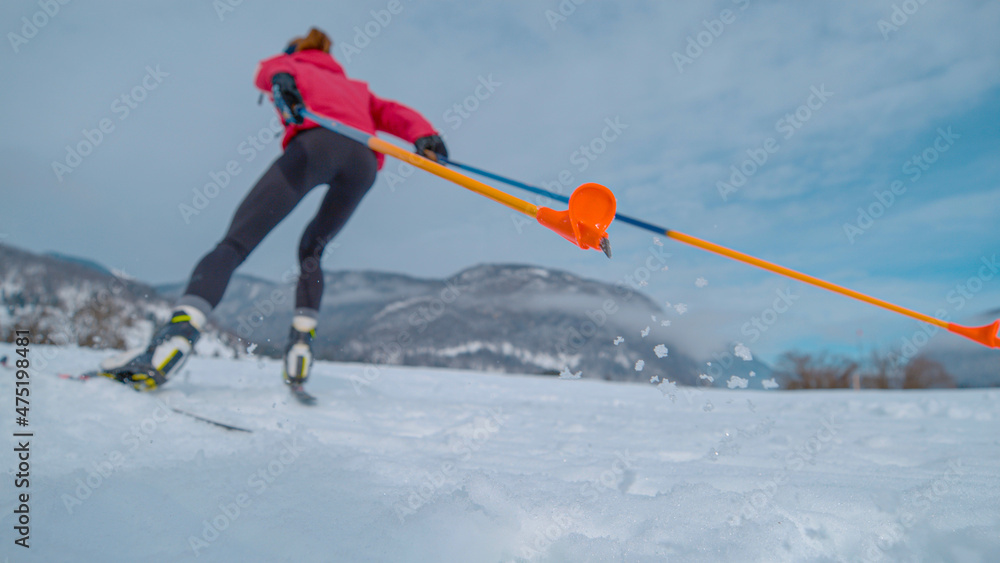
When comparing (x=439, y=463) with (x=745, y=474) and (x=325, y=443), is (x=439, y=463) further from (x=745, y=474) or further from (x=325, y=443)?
(x=745, y=474)

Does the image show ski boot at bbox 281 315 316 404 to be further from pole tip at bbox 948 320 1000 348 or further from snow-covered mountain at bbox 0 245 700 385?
pole tip at bbox 948 320 1000 348

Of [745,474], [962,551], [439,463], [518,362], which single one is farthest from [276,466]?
[518,362]

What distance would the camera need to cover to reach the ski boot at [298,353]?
2518 millimetres

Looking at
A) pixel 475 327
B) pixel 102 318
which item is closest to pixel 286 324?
pixel 102 318

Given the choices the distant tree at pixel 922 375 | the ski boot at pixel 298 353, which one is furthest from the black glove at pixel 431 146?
the distant tree at pixel 922 375

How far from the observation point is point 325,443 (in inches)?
60.1

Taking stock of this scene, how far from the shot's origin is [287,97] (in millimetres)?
2270

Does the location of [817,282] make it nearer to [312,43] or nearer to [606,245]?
[606,245]

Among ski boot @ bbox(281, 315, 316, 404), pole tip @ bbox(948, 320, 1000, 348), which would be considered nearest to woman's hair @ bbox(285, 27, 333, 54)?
ski boot @ bbox(281, 315, 316, 404)

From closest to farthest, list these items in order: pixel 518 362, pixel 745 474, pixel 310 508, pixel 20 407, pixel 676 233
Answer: pixel 310 508 < pixel 745 474 < pixel 20 407 < pixel 676 233 < pixel 518 362

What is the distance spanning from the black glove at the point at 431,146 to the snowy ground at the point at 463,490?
142cm

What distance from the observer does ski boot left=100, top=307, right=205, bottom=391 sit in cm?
196

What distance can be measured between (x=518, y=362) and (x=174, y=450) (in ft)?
263

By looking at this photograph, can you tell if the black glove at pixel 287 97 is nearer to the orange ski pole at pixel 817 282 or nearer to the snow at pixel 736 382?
the orange ski pole at pixel 817 282
